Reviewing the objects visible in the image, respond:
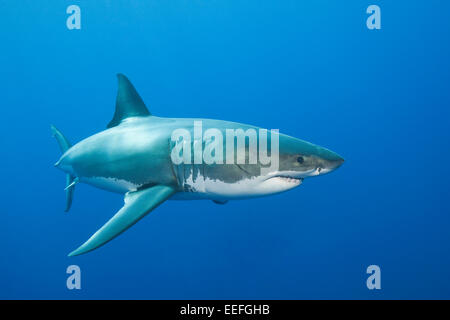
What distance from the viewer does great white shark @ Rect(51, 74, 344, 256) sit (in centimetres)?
266

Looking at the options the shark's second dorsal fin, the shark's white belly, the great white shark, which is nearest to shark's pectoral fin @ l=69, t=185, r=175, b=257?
the great white shark

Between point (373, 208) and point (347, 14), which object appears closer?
point (373, 208)

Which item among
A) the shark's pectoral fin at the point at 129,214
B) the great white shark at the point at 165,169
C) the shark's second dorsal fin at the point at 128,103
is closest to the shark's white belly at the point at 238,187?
the great white shark at the point at 165,169

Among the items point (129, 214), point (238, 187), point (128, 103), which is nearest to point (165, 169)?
point (129, 214)

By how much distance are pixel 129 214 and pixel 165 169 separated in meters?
0.65

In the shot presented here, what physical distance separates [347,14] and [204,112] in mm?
13061

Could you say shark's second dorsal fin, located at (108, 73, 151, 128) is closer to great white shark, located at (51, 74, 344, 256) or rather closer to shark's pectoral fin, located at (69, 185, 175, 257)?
great white shark, located at (51, 74, 344, 256)

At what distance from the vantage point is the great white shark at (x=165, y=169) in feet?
8.74

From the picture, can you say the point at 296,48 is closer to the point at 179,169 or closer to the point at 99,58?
the point at 99,58

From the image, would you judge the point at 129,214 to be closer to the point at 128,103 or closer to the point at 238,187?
the point at 238,187

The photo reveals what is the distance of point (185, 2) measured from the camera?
25.7 metres

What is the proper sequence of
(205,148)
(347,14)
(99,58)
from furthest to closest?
(99,58)
(347,14)
(205,148)

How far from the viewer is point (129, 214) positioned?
261 centimetres
